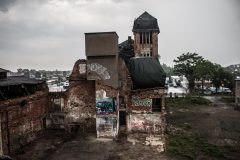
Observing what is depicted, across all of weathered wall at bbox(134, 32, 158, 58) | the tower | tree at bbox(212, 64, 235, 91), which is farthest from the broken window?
tree at bbox(212, 64, 235, 91)

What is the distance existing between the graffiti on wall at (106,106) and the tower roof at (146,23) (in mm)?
21053

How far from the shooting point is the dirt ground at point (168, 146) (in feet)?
58.0

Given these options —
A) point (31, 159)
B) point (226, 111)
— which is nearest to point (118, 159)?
point (31, 159)

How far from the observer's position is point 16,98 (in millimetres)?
19266

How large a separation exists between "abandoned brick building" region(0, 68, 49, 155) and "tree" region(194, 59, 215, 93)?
32.7 m

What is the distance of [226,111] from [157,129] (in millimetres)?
14712

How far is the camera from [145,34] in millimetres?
40812

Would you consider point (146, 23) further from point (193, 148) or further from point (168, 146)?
point (193, 148)

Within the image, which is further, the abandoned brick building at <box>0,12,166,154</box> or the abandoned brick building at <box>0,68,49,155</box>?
the abandoned brick building at <box>0,12,166,154</box>

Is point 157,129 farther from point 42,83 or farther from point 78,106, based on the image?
point 42,83

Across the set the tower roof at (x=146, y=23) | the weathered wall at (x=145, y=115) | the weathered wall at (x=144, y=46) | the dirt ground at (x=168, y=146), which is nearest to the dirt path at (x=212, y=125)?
the dirt ground at (x=168, y=146)

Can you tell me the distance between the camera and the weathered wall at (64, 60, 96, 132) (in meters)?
23.9

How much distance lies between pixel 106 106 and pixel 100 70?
3174mm

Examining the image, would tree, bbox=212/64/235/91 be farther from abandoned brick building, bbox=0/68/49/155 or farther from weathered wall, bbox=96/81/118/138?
abandoned brick building, bbox=0/68/49/155
